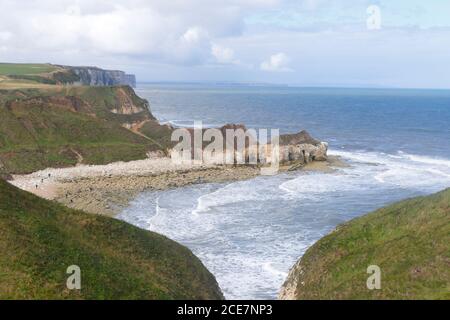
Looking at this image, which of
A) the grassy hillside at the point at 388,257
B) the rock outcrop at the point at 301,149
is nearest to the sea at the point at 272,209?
the grassy hillside at the point at 388,257

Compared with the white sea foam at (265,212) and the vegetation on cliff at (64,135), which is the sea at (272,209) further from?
the vegetation on cliff at (64,135)

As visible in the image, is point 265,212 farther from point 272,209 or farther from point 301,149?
point 301,149

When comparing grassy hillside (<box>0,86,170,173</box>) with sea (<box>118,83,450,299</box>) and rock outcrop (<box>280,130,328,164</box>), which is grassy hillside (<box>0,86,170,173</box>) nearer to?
sea (<box>118,83,450,299</box>)

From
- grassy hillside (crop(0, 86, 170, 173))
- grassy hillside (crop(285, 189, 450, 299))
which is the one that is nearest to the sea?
grassy hillside (crop(285, 189, 450, 299))

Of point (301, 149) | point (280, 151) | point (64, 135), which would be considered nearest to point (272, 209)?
point (280, 151)
